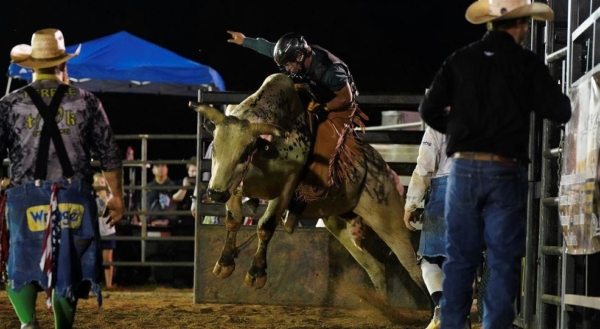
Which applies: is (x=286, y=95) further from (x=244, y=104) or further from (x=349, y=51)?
(x=349, y=51)

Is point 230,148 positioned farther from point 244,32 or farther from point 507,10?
point 244,32

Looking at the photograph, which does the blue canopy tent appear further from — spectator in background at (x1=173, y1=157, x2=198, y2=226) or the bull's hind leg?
the bull's hind leg

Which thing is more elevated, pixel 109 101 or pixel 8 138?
pixel 109 101

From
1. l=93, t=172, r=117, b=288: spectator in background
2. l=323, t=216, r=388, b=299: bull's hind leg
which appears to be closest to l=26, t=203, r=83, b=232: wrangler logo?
l=323, t=216, r=388, b=299: bull's hind leg

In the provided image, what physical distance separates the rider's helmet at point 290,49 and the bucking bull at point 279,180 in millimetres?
182

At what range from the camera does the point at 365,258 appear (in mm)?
7668

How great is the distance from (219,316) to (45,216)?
10.4ft

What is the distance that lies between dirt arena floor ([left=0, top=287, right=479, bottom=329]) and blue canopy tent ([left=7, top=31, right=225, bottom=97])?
4970 millimetres

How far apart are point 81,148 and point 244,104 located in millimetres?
2284

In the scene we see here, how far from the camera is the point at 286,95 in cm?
696

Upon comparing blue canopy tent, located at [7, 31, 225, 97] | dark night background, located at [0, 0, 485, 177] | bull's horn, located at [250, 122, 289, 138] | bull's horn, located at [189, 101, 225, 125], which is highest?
dark night background, located at [0, 0, 485, 177]

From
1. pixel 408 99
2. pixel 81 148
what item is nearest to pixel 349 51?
pixel 408 99

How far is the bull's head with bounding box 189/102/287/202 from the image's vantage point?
Answer: 6.11 metres

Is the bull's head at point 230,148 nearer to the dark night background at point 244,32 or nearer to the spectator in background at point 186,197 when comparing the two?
the spectator in background at point 186,197
